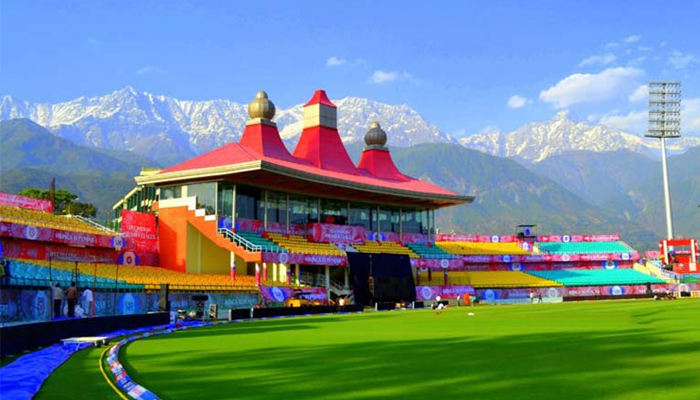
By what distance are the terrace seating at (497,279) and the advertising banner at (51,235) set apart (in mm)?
33552

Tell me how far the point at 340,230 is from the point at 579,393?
5331cm

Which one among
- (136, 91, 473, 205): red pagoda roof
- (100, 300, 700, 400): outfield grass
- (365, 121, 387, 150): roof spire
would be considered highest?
(365, 121, 387, 150): roof spire

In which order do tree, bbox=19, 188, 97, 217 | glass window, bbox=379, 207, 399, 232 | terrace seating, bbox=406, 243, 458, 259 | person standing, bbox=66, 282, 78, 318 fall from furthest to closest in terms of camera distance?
tree, bbox=19, 188, 97, 217, glass window, bbox=379, 207, 399, 232, terrace seating, bbox=406, 243, 458, 259, person standing, bbox=66, 282, 78, 318

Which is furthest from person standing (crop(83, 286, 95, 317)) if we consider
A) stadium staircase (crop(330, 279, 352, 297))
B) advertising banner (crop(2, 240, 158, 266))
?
stadium staircase (crop(330, 279, 352, 297))

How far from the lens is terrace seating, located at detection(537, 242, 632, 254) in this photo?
271 ft

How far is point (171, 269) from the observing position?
5378cm

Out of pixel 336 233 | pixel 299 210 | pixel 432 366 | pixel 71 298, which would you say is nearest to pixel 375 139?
pixel 336 233

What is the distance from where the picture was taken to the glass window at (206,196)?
53750mm

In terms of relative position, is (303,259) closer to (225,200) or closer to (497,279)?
(225,200)

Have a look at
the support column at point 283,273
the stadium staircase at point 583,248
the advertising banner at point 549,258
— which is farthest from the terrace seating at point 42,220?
the stadium staircase at point 583,248

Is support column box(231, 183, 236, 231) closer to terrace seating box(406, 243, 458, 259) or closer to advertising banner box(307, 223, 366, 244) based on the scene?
advertising banner box(307, 223, 366, 244)

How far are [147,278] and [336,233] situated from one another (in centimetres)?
2257

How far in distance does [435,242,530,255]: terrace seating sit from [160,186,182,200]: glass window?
3133cm

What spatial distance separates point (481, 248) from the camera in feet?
265
